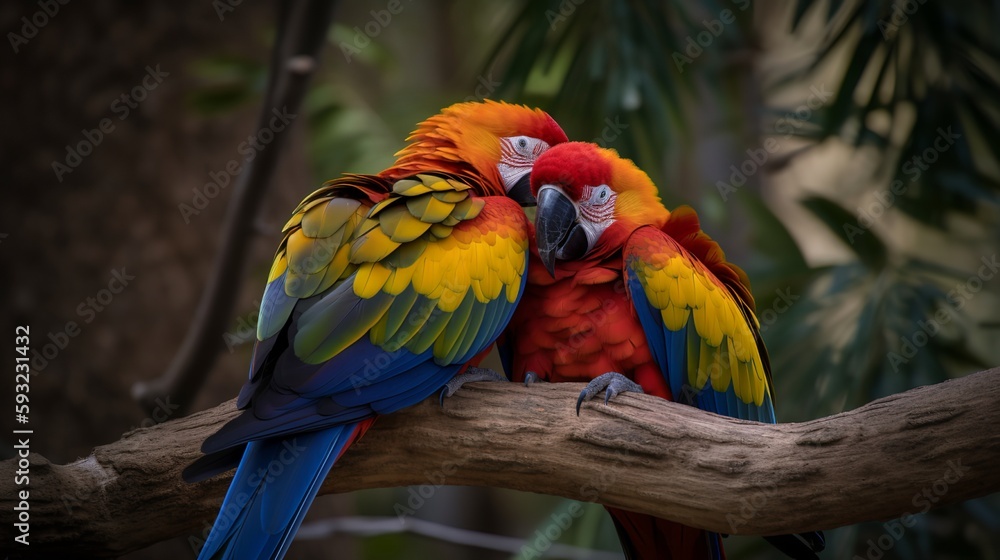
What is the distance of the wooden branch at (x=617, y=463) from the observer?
1376mm

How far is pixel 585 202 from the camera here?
204cm

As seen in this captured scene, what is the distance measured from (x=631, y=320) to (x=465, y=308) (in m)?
0.42

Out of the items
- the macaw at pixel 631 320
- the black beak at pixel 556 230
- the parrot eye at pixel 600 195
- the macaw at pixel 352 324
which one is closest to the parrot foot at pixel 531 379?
the macaw at pixel 631 320

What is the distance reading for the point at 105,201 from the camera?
3209mm

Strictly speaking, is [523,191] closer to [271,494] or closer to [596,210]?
[596,210]

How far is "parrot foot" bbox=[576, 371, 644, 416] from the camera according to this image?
1677mm

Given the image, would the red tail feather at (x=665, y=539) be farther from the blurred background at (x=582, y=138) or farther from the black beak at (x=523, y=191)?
the blurred background at (x=582, y=138)

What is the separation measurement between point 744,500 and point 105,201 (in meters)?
2.78

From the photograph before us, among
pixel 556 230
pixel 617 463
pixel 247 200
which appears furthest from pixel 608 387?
pixel 247 200

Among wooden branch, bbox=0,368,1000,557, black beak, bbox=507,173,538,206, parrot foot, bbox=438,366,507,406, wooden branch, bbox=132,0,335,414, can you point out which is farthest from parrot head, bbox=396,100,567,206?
wooden branch, bbox=0,368,1000,557

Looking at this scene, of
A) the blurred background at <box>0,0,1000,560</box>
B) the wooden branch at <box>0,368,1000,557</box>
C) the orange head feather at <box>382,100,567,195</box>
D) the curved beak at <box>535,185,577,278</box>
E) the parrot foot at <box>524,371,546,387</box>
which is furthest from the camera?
the blurred background at <box>0,0,1000,560</box>

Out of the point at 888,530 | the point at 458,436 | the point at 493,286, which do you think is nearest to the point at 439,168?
the point at 493,286

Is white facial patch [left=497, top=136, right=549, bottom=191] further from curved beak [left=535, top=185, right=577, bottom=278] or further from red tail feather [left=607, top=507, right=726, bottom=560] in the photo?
red tail feather [left=607, top=507, right=726, bottom=560]

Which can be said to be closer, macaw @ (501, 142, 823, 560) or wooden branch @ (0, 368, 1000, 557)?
wooden branch @ (0, 368, 1000, 557)
